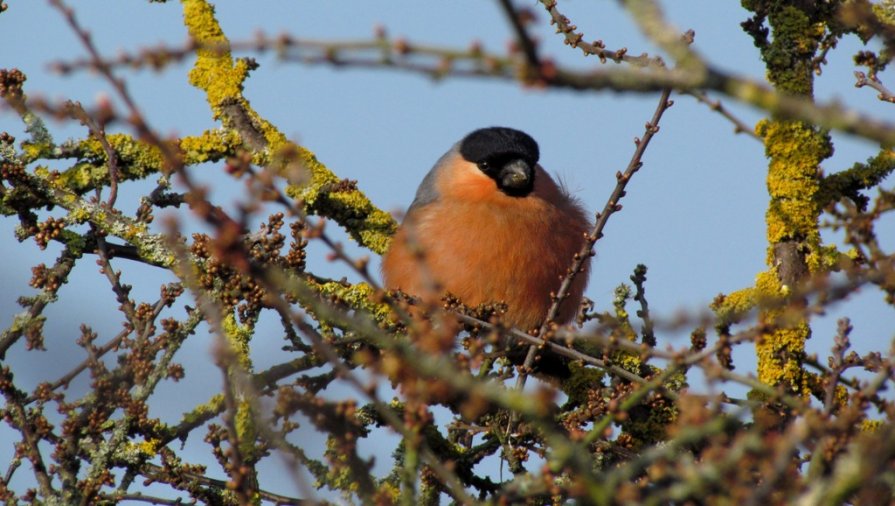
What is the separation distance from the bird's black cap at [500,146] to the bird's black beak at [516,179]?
0.13 meters

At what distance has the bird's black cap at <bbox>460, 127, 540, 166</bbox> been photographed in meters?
6.28

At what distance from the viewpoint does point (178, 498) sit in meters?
3.68

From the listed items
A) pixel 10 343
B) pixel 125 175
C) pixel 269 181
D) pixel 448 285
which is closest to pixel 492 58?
pixel 269 181

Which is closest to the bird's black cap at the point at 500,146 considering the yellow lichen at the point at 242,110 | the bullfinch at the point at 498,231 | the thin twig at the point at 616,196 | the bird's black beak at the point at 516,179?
the bullfinch at the point at 498,231

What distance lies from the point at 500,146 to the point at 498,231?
0.80 m

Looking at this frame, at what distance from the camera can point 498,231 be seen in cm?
571

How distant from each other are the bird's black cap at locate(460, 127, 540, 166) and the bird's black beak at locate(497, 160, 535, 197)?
5.1 inches

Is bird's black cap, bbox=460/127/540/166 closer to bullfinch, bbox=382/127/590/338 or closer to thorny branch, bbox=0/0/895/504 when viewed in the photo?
bullfinch, bbox=382/127/590/338

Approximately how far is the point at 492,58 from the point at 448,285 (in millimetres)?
3915

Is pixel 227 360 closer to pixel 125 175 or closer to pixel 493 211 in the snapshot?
pixel 125 175

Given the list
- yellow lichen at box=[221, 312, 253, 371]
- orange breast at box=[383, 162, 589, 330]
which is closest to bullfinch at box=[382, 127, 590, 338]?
orange breast at box=[383, 162, 589, 330]

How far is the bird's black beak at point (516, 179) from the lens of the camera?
602 centimetres

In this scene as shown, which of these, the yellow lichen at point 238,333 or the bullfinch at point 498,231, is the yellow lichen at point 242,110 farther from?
the yellow lichen at point 238,333

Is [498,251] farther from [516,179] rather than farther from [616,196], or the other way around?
[616,196]
